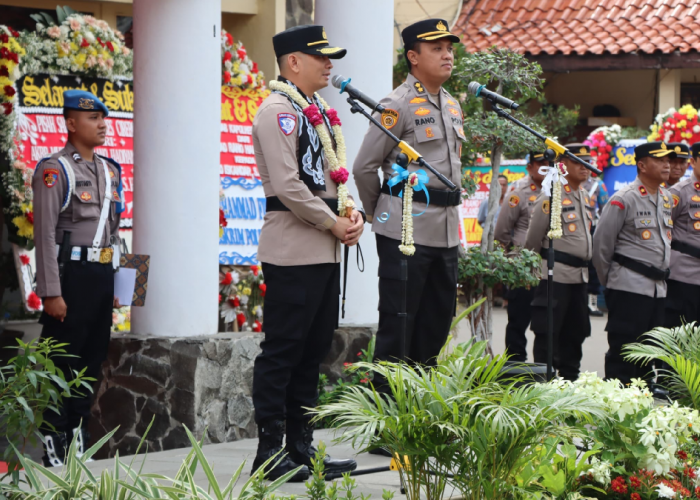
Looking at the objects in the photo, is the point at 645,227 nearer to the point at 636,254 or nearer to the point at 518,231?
the point at 636,254

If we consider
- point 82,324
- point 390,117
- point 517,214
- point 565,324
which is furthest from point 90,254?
point 517,214

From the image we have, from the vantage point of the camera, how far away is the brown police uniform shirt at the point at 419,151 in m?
5.37

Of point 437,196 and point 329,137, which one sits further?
point 437,196

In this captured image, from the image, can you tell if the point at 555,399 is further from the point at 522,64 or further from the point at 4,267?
the point at 4,267

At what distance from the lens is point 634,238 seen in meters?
8.02

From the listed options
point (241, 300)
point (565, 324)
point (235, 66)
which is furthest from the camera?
point (235, 66)

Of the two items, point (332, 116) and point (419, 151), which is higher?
point (332, 116)

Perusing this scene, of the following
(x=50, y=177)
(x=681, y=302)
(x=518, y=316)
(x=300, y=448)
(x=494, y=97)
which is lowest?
(x=300, y=448)


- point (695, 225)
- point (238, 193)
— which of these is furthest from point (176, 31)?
point (695, 225)

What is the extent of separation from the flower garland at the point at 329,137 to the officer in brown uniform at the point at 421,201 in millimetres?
502

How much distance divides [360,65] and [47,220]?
2515mm

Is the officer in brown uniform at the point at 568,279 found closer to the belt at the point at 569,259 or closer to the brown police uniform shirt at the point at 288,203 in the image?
the belt at the point at 569,259

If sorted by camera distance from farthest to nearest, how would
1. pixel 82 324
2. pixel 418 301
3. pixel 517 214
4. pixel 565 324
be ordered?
pixel 517 214
pixel 565 324
pixel 82 324
pixel 418 301

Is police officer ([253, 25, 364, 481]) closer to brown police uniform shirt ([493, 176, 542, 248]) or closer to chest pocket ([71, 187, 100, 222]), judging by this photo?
chest pocket ([71, 187, 100, 222])
